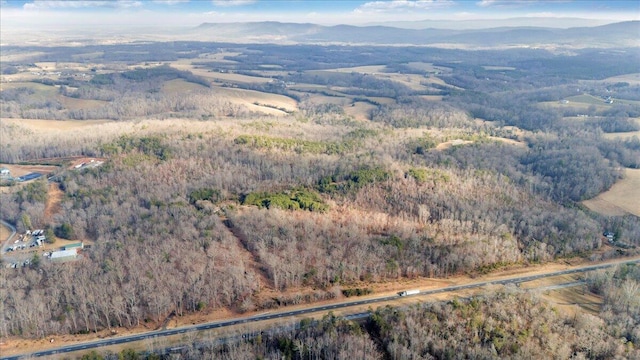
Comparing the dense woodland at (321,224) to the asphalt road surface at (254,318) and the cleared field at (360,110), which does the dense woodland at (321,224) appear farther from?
the cleared field at (360,110)

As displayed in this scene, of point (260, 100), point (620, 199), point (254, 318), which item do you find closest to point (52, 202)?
point (254, 318)

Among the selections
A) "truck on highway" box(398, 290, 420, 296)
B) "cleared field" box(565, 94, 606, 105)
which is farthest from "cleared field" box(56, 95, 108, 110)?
"cleared field" box(565, 94, 606, 105)

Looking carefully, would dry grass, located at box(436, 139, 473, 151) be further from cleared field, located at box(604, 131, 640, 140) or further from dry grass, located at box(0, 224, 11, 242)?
dry grass, located at box(0, 224, 11, 242)

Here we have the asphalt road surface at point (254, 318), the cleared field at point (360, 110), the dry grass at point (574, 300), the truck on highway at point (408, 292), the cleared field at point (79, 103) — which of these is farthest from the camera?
the cleared field at point (79, 103)

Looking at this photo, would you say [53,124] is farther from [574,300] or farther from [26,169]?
[574,300]

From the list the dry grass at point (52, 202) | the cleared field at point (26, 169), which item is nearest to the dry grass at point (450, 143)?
the dry grass at point (52, 202)

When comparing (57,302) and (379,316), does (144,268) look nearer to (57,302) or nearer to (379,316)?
(57,302)

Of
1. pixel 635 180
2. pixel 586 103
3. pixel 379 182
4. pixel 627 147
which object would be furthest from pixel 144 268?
pixel 586 103
